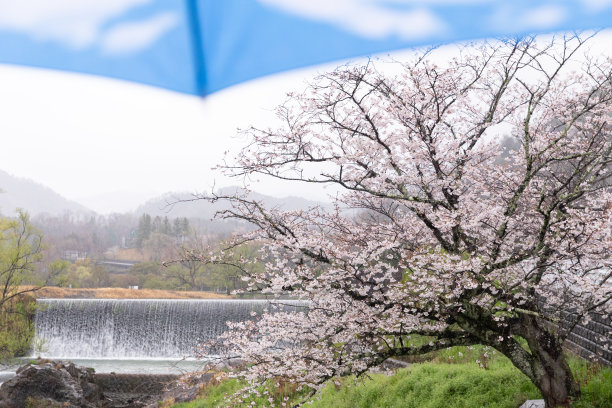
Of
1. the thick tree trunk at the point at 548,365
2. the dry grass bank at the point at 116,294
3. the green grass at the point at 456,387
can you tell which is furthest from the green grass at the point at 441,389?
the dry grass bank at the point at 116,294

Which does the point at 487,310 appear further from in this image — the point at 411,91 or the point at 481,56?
the point at 481,56

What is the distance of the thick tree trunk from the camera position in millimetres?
3672

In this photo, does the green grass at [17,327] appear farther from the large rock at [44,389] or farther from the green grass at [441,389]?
the green grass at [441,389]

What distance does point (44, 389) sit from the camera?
9.09 m

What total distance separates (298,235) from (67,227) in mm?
66953

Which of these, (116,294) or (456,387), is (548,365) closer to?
(456,387)

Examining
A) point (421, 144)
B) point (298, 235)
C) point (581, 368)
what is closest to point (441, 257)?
point (421, 144)

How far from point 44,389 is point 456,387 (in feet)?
23.9

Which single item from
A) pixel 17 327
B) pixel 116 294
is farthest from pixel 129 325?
pixel 116 294

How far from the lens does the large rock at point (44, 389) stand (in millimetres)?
8844

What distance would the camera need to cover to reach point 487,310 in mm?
3402

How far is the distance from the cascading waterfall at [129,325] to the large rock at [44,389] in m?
4.64

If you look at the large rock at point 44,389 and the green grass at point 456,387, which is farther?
the large rock at point 44,389

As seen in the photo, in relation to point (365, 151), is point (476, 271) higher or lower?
lower
